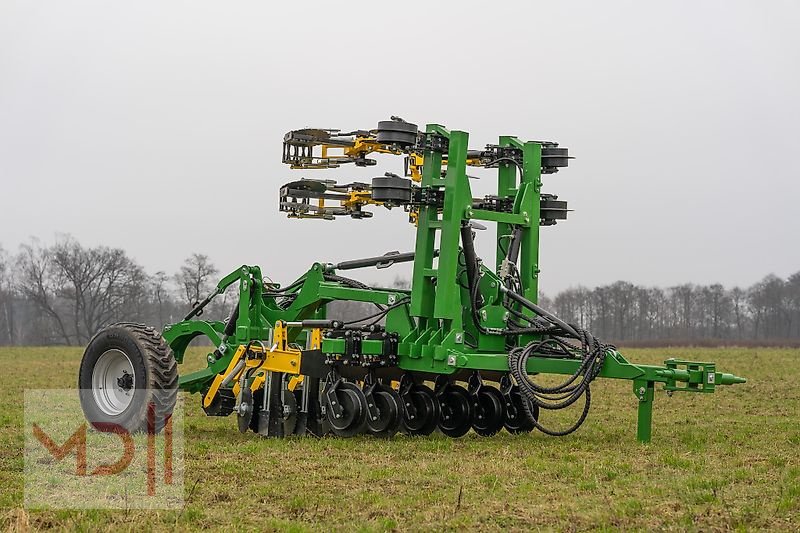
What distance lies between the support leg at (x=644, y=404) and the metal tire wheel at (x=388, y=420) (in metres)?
2.37

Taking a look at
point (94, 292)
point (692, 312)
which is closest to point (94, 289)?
point (94, 292)

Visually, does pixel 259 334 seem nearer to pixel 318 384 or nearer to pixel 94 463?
pixel 318 384

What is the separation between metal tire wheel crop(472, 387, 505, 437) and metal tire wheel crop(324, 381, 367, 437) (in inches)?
57.5

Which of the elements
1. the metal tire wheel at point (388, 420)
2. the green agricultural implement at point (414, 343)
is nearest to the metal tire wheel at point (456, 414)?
the green agricultural implement at point (414, 343)

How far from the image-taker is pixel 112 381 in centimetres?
1242

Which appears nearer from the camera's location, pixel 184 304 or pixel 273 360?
pixel 273 360

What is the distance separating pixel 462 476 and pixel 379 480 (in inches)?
25.6

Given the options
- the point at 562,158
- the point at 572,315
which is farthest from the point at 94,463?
the point at 572,315

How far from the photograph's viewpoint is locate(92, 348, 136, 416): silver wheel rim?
39.6ft

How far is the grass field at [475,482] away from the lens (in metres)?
6.74

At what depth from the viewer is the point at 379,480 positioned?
8.36 meters

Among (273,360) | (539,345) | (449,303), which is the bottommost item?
(273,360)

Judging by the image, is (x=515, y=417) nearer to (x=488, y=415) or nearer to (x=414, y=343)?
(x=488, y=415)

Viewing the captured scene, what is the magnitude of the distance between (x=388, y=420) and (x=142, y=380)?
271 cm
